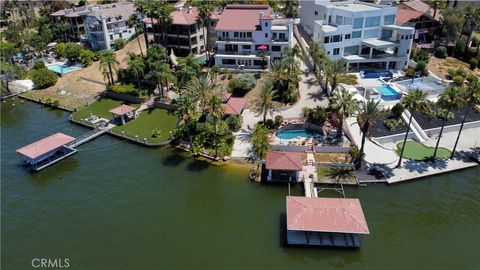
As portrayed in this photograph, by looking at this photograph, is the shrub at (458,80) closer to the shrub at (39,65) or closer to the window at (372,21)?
the window at (372,21)

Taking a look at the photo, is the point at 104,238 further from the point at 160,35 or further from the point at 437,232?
the point at 160,35

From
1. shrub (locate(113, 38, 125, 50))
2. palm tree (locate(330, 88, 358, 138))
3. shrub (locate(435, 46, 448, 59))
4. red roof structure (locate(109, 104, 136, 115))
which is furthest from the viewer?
shrub (locate(113, 38, 125, 50))

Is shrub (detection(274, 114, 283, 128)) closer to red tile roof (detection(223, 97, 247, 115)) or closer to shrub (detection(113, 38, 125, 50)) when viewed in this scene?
red tile roof (detection(223, 97, 247, 115))

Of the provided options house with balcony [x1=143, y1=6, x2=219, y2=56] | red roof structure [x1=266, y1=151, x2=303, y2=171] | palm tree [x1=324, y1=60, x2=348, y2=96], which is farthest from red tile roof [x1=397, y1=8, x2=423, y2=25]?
red roof structure [x1=266, y1=151, x2=303, y2=171]

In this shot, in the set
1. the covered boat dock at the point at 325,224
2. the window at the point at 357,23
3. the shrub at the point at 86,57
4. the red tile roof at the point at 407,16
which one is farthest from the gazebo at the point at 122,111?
the red tile roof at the point at 407,16

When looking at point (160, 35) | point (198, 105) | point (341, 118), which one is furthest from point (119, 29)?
point (341, 118)

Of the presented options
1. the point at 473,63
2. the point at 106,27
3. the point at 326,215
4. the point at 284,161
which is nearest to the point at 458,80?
the point at 473,63
